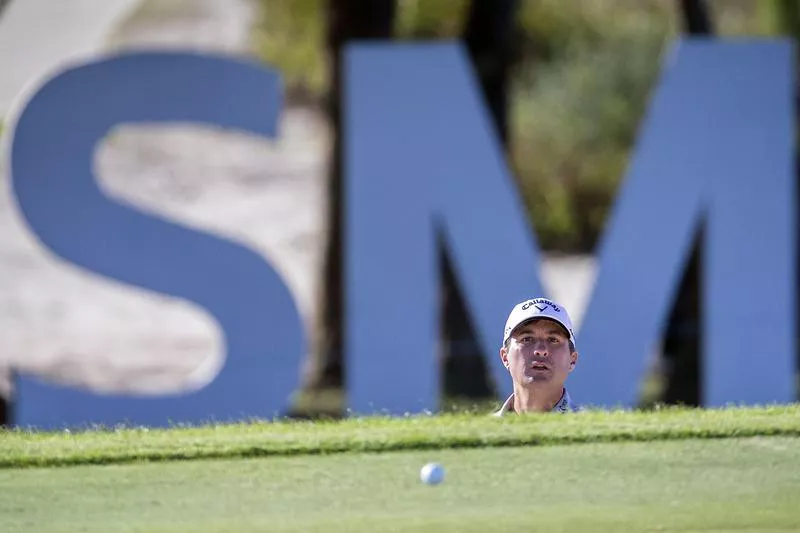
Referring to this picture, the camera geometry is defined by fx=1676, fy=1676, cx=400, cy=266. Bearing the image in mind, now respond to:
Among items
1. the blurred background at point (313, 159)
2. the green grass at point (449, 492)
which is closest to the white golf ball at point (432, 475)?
the green grass at point (449, 492)

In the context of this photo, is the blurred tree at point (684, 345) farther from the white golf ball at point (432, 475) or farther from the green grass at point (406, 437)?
the white golf ball at point (432, 475)

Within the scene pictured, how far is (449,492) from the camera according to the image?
4.92 metres

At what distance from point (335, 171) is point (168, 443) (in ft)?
32.4

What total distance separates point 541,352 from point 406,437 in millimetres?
879

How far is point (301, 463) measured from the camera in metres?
5.44

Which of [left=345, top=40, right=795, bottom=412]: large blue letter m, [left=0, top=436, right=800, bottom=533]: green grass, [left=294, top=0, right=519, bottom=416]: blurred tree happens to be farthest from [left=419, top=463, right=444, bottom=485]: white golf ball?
[left=294, top=0, right=519, bottom=416]: blurred tree

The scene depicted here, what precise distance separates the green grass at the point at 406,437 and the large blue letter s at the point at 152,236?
477 centimetres

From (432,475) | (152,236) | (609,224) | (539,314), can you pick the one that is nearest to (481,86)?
(609,224)

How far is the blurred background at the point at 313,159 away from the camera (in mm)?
15461

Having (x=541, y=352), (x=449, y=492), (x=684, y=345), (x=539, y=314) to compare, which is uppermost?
(x=539, y=314)

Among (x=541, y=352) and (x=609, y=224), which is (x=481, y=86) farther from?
(x=541, y=352)

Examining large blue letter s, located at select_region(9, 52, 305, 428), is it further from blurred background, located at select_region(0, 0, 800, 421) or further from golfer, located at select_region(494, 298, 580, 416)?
golfer, located at select_region(494, 298, 580, 416)

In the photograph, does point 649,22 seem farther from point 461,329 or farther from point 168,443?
point 168,443

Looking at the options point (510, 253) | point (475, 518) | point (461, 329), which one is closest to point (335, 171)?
point (461, 329)
